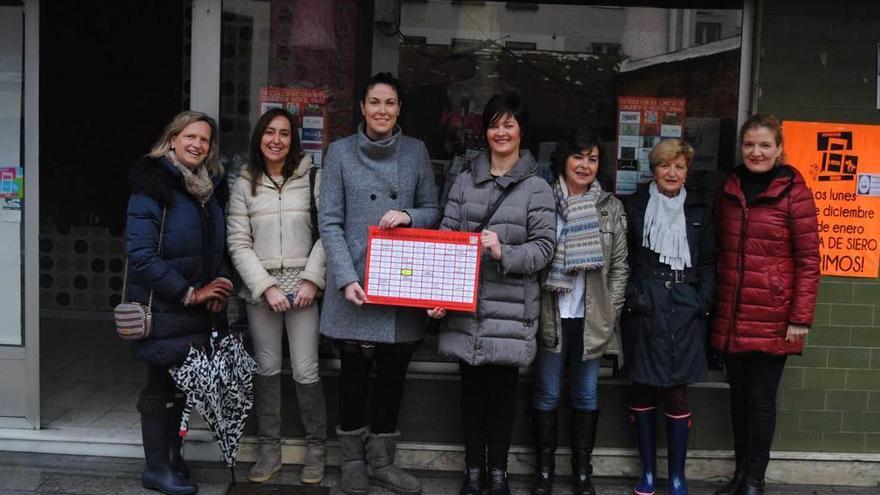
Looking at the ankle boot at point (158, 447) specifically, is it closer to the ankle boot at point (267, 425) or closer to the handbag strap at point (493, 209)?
the ankle boot at point (267, 425)

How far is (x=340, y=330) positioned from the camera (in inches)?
161

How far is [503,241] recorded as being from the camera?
3.93 metres

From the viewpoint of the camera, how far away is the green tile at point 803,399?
462 centimetres

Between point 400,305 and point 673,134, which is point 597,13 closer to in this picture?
point 673,134

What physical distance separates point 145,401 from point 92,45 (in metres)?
4.49

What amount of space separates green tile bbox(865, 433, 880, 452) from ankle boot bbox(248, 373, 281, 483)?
3.18 metres

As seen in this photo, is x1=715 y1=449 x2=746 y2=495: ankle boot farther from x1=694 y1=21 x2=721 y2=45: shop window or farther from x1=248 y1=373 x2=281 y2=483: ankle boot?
x1=248 y1=373 x2=281 y2=483: ankle boot

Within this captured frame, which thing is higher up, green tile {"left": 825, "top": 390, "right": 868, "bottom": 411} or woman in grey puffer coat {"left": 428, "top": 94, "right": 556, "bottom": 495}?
woman in grey puffer coat {"left": 428, "top": 94, "right": 556, "bottom": 495}

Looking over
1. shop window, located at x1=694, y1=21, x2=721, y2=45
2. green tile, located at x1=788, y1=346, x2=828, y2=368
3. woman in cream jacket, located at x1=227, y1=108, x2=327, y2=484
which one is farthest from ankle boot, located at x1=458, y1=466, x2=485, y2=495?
shop window, located at x1=694, y1=21, x2=721, y2=45

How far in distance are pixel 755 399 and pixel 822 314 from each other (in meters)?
0.72

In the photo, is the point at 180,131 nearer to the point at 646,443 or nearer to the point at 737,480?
the point at 646,443

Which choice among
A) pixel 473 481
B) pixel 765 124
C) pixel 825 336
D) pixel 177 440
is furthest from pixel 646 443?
pixel 177 440

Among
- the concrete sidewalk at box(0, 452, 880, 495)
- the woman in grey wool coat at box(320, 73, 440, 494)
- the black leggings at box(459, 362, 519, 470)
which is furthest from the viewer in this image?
the concrete sidewalk at box(0, 452, 880, 495)

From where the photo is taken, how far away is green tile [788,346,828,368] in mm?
4594
